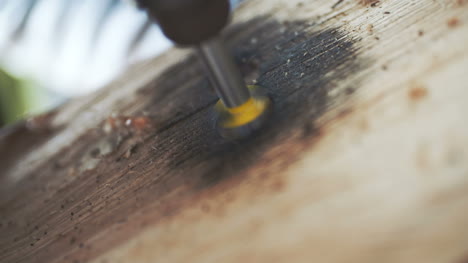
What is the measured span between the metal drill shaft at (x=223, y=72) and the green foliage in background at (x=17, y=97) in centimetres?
174

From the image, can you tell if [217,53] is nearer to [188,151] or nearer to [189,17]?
[189,17]

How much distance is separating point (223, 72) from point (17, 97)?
189 centimetres

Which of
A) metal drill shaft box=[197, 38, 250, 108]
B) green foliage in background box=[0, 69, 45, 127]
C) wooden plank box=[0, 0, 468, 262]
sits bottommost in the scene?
wooden plank box=[0, 0, 468, 262]

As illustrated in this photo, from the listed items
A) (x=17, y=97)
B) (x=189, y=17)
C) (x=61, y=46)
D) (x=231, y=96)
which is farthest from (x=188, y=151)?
(x=17, y=97)

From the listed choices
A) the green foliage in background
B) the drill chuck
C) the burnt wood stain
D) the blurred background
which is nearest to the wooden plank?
the burnt wood stain

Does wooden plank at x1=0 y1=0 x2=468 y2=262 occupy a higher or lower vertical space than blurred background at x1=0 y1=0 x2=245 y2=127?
lower

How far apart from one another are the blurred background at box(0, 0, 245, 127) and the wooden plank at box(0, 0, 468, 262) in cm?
91

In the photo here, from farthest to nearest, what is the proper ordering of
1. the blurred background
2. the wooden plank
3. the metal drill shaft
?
the blurred background, the metal drill shaft, the wooden plank

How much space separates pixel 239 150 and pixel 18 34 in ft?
6.11

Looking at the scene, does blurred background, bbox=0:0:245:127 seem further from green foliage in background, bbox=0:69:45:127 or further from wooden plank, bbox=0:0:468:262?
wooden plank, bbox=0:0:468:262

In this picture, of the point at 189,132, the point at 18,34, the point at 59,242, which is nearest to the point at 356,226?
the point at 189,132

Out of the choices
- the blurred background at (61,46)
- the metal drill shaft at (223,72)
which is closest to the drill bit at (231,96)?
the metal drill shaft at (223,72)

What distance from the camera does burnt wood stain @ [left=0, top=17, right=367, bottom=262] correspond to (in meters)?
0.70

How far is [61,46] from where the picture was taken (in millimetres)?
1998
